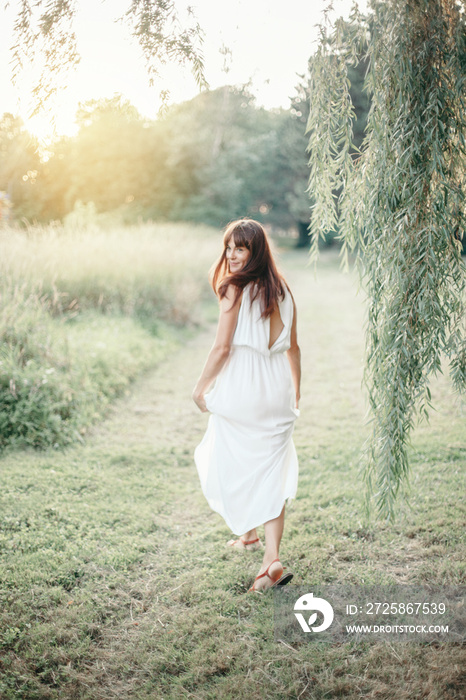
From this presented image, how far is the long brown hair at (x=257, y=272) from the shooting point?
9.34 ft

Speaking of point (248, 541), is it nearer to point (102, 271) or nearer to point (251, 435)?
point (251, 435)

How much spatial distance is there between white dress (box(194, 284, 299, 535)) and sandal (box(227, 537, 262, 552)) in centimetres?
41

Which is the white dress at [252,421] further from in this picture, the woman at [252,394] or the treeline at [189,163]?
the treeline at [189,163]

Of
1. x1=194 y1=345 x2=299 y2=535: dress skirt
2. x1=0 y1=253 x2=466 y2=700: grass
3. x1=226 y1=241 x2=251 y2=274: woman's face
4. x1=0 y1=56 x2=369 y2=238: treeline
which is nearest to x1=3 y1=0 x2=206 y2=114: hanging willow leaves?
x1=226 y1=241 x2=251 y2=274: woman's face

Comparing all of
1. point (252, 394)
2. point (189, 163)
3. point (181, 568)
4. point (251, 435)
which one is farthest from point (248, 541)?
point (189, 163)

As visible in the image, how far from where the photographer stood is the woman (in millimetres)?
2852

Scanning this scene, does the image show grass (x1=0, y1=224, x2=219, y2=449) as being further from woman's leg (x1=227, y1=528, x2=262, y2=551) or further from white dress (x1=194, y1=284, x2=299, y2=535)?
white dress (x1=194, y1=284, x2=299, y2=535)

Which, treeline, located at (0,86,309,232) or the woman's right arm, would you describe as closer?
the woman's right arm

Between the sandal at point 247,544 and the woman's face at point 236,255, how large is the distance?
5.86ft

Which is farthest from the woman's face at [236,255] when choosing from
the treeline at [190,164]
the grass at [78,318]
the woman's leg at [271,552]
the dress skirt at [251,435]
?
the treeline at [190,164]

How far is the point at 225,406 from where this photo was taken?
2.88 metres

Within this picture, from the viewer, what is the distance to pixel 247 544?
331 centimetres

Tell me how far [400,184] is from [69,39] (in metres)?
2.17

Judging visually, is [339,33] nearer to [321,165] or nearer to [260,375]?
[321,165]
